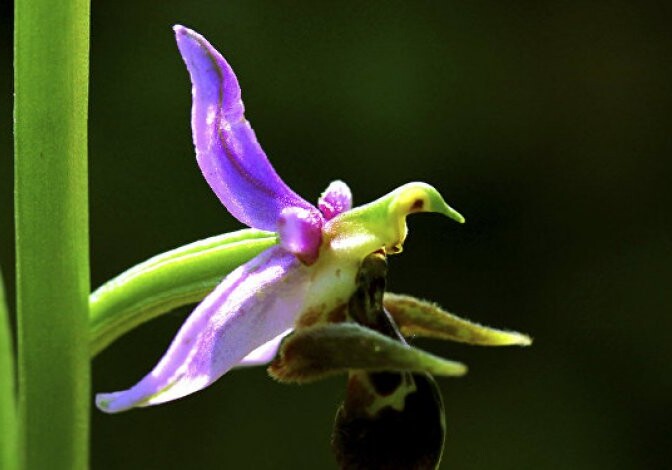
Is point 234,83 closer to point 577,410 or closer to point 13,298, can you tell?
point 13,298

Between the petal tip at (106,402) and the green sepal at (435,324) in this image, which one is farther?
the green sepal at (435,324)

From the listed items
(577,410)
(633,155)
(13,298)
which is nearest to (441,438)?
(13,298)

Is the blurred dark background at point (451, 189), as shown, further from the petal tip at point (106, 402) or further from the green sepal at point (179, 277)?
the petal tip at point (106, 402)

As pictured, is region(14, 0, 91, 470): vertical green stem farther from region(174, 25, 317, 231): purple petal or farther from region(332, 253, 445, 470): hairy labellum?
region(332, 253, 445, 470): hairy labellum

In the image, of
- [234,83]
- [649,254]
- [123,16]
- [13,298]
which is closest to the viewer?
[234,83]

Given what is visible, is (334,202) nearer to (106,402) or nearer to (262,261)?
(262,261)

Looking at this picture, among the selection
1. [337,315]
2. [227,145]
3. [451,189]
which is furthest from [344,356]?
[451,189]

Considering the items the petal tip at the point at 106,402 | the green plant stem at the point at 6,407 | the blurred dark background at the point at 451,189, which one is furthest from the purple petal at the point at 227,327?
the blurred dark background at the point at 451,189

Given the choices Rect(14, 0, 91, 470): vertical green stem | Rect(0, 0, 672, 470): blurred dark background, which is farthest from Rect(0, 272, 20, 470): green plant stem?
Rect(0, 0, 672, 470): blurred dark background
